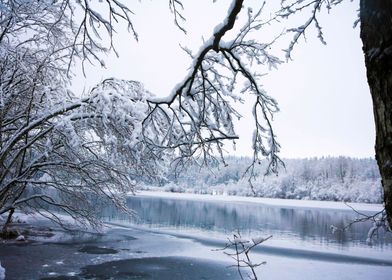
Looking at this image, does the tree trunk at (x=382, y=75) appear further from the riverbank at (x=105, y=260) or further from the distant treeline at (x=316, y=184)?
the distant treeline at (x=316, y=184)

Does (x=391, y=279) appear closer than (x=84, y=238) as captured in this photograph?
Yes

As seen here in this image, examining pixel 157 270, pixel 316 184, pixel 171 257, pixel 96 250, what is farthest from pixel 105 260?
pixel 316 184

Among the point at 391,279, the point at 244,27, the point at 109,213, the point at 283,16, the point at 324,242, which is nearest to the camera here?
the point at 283,16

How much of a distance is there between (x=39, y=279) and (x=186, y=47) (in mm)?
11164

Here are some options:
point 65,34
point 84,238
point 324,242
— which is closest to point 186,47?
point 65,34

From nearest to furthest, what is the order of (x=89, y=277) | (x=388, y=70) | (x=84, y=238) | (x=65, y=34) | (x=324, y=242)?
(x=388, y=70) < (x=65, y=34) < (x=89, y=277) < (x=84, y=238) < (x=324, y=242)

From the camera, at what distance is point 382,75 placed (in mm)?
1272

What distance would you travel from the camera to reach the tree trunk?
125cm

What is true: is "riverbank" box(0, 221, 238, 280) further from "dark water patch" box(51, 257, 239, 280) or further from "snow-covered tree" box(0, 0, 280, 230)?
"snow-covered tree" box(0, 0, 280, 230)

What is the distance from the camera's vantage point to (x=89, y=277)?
12.4 m

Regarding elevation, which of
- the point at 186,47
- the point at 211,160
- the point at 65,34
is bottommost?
the point at 211,160

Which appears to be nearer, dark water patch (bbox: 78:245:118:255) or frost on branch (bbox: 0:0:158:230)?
frost on branch (bbox: 0:0:158:230)

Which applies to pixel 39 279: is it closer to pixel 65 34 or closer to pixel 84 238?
pixel 65 34

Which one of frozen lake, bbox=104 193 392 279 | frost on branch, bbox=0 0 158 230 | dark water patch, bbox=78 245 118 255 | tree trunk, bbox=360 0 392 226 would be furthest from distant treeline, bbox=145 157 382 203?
tree trunk, bbox=360 0 392 226
